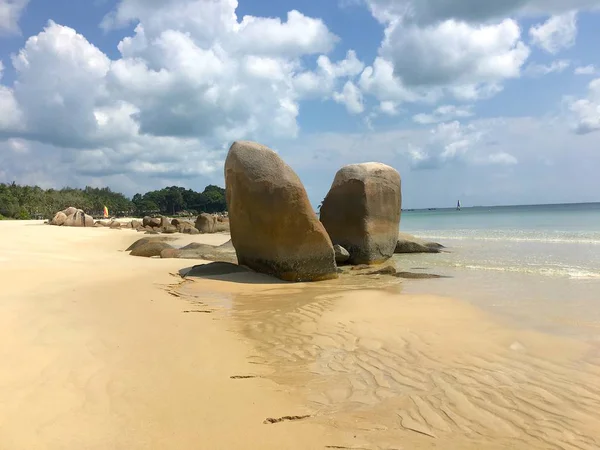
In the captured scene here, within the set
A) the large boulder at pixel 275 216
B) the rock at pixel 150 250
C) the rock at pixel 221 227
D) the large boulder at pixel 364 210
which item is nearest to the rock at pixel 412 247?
the large boulder at pixel 364 210

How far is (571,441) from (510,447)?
1.43 feet

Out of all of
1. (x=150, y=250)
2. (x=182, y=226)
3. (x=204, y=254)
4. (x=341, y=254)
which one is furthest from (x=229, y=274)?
(x=182, y=226)

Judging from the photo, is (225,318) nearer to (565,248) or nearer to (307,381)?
(307,381)

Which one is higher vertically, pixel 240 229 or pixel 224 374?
pixel 240 229

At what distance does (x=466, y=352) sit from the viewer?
4.82m

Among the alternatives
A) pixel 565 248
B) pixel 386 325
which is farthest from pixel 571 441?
pixel 565 248

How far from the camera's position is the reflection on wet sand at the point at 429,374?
3146 millimetres

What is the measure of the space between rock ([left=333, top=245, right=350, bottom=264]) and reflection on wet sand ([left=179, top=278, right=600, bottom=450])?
5640 mm

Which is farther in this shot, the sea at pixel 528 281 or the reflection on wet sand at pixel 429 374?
the sea at pixel 528 281

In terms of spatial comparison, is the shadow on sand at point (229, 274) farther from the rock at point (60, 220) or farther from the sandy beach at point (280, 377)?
the rock at point (60, 220)

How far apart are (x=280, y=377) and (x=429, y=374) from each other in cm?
130

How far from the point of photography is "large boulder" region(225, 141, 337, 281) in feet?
32.0

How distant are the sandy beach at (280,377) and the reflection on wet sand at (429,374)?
0.02m

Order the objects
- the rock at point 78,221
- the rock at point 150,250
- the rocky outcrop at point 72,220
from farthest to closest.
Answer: the rock at point 78,221 → the rocky outcrop at point 72,220 → the rock at point 150,250
